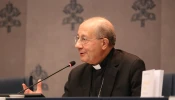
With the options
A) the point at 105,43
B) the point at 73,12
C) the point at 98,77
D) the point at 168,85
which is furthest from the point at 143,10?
the point at 168,85

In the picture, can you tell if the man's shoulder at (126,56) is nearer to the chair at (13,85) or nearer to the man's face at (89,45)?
the man's face at (89,45)

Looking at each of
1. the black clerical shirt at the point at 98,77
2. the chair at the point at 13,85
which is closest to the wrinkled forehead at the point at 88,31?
the black clerical shirt at the point at 98,77

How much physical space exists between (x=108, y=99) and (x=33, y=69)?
2.17m

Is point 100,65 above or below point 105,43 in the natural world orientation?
below

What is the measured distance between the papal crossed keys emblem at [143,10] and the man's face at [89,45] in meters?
0.74

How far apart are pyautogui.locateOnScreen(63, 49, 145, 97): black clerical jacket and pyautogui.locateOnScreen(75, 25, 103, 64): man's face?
0.12 m

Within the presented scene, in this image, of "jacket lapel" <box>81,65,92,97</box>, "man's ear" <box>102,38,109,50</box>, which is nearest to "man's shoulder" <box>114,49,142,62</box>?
"man's ear" <box>102,38,109,50</box>

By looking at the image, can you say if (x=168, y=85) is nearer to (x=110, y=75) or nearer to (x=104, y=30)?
(x=110, y=75)

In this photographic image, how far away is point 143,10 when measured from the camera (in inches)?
145

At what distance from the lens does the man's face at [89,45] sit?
3.05 m

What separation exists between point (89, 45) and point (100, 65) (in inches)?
7.2

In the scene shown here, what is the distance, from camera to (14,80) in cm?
322

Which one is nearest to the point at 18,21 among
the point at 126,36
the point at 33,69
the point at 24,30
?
the point at 24,30

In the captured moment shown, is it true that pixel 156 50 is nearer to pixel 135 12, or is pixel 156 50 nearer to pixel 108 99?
pixel 135 12
